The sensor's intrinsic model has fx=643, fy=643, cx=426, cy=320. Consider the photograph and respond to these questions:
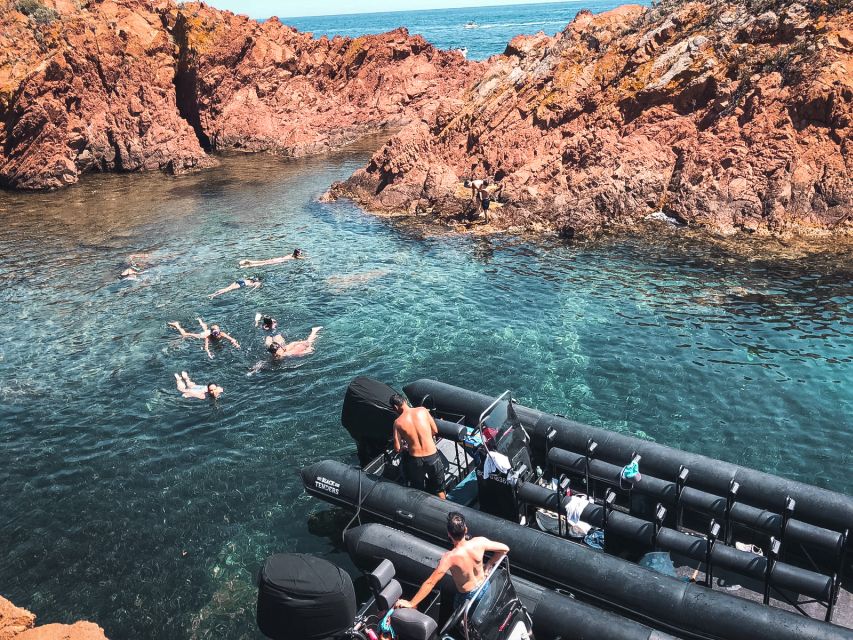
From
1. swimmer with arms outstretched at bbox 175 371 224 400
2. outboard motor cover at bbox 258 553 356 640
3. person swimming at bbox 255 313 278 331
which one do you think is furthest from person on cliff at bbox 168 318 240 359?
outboard motor cover at bbox 258 553 356 640

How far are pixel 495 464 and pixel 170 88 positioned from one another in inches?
1894

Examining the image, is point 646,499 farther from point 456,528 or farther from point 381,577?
point 381,577

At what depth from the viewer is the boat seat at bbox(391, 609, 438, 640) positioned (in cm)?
838

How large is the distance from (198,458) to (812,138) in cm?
2719

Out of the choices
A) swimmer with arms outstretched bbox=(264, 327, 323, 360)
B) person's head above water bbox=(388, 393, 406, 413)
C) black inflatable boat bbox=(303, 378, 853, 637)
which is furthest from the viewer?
swimmer with arms outstretched bbox=(264, 327, 323, 360)

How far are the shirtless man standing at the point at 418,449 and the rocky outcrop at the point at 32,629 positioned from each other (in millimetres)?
5614

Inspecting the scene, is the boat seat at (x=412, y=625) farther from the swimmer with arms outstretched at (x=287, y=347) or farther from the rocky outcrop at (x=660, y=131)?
the rocky outcrop at (x=660, y=131)

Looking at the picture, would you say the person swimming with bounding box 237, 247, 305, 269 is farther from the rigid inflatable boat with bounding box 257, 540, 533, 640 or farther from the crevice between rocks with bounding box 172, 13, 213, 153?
the crevice between rocks with bounding box 172, 13, 213, 153

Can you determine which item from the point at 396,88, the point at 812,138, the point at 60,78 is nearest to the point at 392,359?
the point at 812,138

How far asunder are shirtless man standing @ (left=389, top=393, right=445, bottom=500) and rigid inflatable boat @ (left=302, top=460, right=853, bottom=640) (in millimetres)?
366

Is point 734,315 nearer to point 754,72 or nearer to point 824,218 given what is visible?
point 824,218

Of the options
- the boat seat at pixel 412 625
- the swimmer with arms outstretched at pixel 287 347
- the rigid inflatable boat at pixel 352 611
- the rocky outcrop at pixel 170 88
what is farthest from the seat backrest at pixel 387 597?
the rocky outcrop at pixel 170 88

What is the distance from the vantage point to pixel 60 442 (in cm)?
1616

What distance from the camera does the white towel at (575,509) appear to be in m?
10.9
